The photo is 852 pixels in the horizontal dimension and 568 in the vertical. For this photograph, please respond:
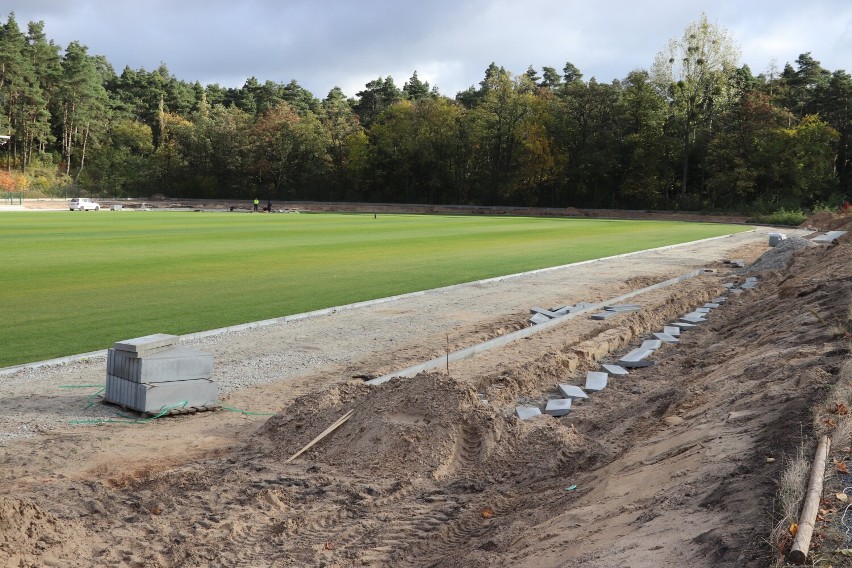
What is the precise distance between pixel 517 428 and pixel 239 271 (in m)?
13.6

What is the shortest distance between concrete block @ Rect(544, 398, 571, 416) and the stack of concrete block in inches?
140

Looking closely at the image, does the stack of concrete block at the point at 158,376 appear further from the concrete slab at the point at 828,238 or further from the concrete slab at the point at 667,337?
the concrete slab at the point at 828,238

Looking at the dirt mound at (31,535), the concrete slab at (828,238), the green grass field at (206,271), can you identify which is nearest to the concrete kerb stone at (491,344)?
the dirt mound at (31,535)

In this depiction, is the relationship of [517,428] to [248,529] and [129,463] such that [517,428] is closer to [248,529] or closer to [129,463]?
[248,529]

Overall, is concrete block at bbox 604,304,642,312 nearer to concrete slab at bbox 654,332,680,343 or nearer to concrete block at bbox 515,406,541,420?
concrete slab at bbox 654,332,680,343

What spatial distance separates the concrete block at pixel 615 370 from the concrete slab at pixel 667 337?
214 cm

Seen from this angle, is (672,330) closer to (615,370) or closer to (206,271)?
(615,370)

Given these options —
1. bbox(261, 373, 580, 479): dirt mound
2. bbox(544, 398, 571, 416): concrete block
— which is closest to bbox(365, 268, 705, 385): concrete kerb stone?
bbox(261, 373, 580, 479): dirt mound

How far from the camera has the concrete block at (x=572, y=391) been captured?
28.5 feet

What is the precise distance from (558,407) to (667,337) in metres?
4.80

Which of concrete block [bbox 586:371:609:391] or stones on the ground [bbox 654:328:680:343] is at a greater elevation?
stones on the ground [bbox 654:328:680:343]

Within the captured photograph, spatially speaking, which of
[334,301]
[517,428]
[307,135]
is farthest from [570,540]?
[307,135]

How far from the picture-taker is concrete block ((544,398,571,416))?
26.3 ft

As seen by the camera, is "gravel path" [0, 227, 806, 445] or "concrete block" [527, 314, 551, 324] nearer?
"gravel path" [0, 227, 806, 445]
